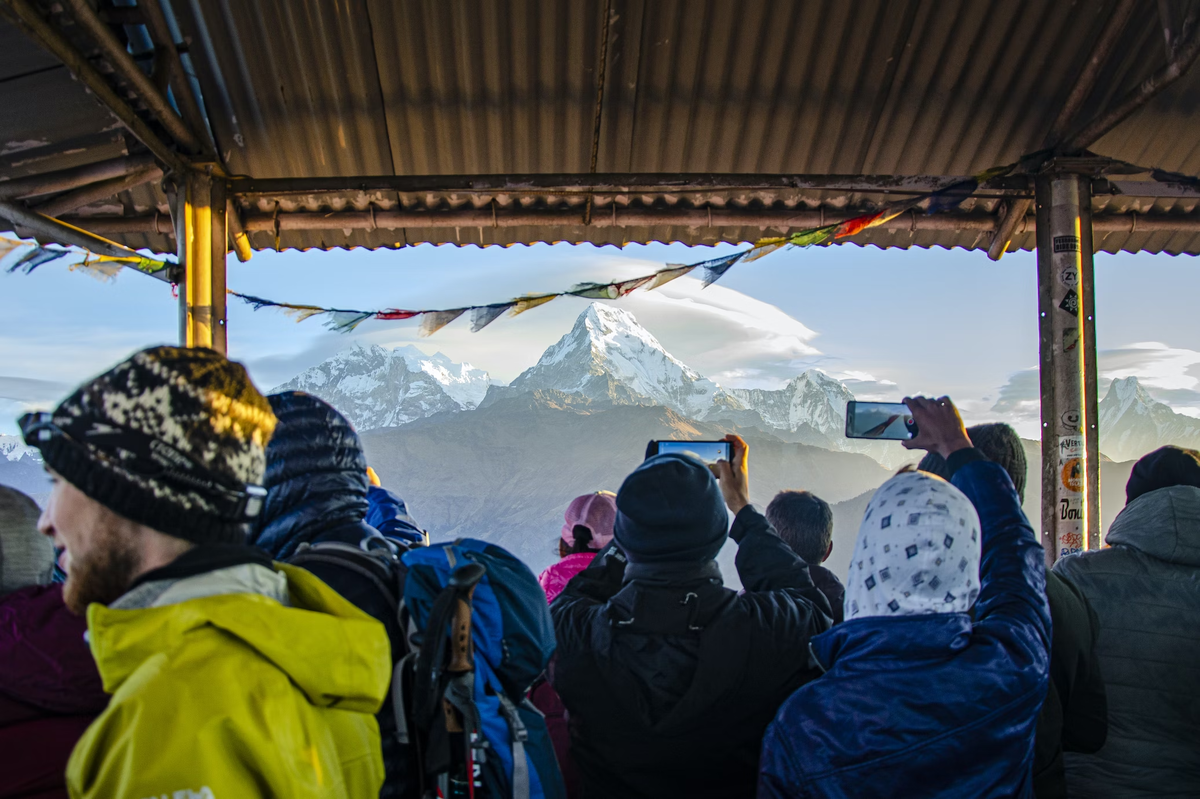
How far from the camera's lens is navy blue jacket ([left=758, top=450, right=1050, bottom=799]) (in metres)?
1.51

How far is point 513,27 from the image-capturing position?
13.2ft

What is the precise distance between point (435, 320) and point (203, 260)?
4.42 ft

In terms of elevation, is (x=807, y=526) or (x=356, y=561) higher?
(x=356, y=561)

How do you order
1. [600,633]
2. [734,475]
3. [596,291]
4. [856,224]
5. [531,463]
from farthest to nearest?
[531,463] → [596,291] → [856,224] → [734,475] → [600,633]

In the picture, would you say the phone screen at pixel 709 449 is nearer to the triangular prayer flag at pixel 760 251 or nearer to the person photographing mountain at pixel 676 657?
the person photographing mountain at pixel 676 657

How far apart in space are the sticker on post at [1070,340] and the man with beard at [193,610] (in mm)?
4154

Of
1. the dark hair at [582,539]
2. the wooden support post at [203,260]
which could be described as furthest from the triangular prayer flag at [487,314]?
the dark hair at [582,539]

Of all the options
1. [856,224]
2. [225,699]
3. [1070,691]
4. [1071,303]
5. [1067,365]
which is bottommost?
[1070,691]

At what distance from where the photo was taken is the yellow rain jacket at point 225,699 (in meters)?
0.92

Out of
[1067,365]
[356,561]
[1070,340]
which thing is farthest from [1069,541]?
[356,561]

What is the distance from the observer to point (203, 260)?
163 inches

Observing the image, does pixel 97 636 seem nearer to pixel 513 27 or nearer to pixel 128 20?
pixel 128 20

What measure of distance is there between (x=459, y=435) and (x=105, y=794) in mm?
7740

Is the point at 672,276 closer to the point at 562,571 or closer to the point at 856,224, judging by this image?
the point at 856,224
